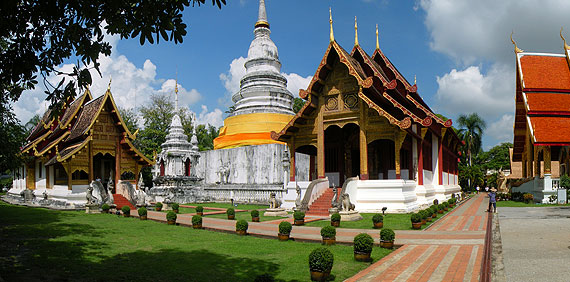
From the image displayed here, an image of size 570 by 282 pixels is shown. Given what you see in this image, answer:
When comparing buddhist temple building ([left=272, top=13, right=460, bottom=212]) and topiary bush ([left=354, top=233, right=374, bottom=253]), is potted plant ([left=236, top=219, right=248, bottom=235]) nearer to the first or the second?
topiary bush ([left=354, top=233, right=374, bottom=253])

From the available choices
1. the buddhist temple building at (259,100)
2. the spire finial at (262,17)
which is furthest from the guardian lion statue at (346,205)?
the spire finial at (262,17)

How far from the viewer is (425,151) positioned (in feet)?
78.4

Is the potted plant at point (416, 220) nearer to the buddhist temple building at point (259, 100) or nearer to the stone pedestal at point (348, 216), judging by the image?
the stone pedestal at point (348, 216)

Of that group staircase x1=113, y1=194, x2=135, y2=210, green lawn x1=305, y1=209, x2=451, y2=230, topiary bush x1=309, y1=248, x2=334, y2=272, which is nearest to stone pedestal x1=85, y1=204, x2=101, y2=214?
staircase x1=113, y1=194, x2=135, y2=210

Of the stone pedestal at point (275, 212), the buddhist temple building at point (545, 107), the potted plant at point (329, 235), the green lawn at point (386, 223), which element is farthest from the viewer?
the buddhist temple building at point (545, 107)

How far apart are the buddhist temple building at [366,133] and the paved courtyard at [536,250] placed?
217 inches

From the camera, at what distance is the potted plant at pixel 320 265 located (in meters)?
6.87

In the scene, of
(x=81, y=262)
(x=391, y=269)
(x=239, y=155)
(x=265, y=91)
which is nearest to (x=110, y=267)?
(x=81, y=262)

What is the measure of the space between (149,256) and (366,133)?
12279 mm

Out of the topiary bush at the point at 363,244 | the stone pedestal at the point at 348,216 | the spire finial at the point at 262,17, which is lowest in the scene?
the stone pedestal at the point at 348,216

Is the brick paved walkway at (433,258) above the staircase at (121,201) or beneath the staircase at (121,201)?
above

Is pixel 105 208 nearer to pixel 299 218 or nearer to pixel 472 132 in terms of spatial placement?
pixel 299 218

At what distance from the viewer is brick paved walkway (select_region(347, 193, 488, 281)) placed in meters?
7.18

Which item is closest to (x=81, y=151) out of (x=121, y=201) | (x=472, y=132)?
(x=121, y=201)
